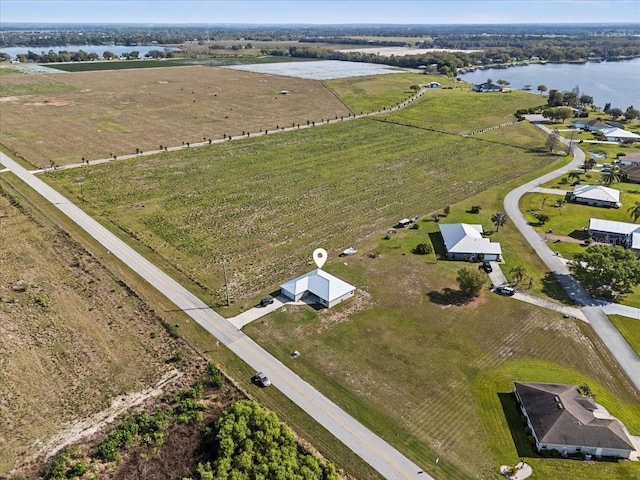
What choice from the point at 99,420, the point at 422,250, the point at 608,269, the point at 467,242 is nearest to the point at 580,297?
the point at 608,269

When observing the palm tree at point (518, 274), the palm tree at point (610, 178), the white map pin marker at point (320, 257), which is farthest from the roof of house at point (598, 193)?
the white map pin marker at point (320, 257)

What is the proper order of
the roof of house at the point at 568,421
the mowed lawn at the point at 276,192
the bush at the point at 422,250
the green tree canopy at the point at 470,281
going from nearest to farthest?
1. the roof of house at the point at 568,421
2. the green tree canopy at the point at 470,281
3. the mowed lawn at the point at 276,192
4. the bush at the point at 422,250

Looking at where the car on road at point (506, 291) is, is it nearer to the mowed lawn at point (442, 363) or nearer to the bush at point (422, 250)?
the mowed lawn at point (442, 363)

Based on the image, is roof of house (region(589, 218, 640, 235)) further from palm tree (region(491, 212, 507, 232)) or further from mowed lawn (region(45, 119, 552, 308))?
mowed lawn (region(45, 119, 552, 308))

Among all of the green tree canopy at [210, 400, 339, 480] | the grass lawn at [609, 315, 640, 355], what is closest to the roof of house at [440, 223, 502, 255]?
the grass lawn at [609, 315, 640, 355]

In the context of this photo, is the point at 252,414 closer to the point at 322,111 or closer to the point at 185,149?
the point at 185,149
